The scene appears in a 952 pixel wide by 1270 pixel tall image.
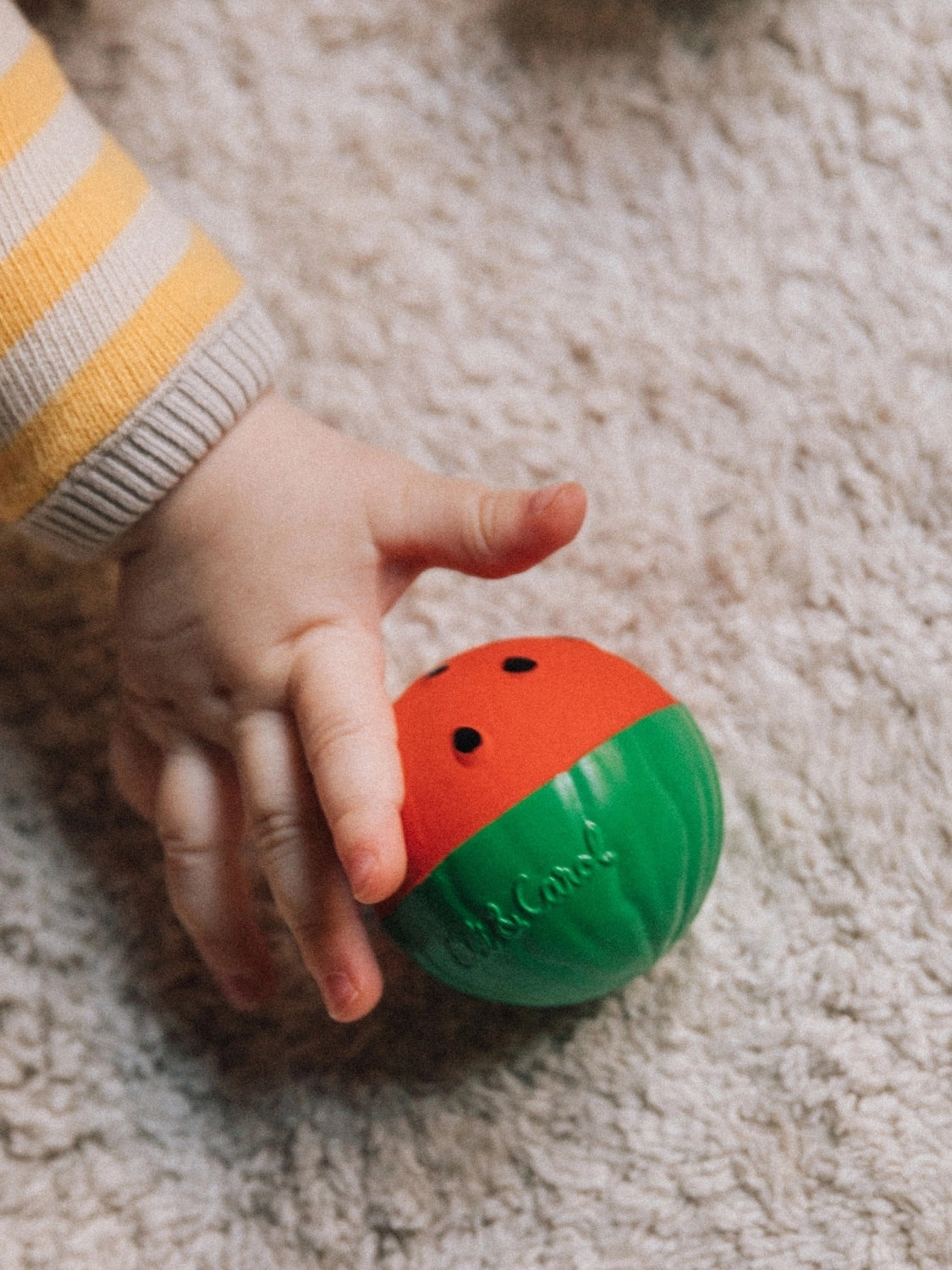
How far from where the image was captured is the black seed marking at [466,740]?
546 mm

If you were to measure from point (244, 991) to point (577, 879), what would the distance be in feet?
0.77

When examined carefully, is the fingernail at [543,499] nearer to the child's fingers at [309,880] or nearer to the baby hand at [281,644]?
the baby hand at [281,644]

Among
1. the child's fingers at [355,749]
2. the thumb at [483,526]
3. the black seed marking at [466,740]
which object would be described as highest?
the thumb at [483,526]

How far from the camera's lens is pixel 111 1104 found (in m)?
0.69

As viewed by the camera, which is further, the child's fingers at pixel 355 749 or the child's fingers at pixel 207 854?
the child's fingers at pixel 207 854

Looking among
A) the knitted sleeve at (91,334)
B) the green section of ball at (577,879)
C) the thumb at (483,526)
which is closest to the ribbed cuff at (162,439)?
the knitted sleeve at (91,334)

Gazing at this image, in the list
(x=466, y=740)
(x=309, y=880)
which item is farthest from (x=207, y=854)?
(x=466, y=740)

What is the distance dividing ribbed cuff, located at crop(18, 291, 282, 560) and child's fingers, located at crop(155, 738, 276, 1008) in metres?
0.13

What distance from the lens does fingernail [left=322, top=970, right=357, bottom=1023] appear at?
0.58 metres

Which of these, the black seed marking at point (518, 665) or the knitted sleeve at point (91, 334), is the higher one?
the knitted sleeve at point (91, 334)

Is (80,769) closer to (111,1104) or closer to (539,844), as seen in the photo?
(111,1104)

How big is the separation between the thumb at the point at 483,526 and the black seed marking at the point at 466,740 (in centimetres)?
10

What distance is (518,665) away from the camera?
0.58 meters

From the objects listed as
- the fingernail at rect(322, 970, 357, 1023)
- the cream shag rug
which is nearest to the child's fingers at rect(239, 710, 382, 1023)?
the fingernail at rect(322, 970, 357, 1023)
